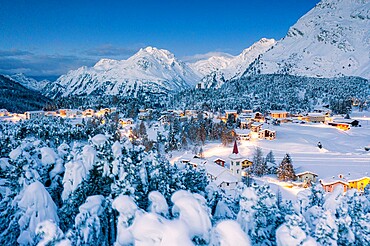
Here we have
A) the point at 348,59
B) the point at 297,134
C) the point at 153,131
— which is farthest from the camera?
the point at 348,59

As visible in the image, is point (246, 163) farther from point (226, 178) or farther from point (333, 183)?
point (333, 183)

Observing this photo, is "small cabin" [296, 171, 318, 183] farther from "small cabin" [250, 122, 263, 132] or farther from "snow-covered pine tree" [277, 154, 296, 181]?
"small cabin" [250, 122, 263, 132]

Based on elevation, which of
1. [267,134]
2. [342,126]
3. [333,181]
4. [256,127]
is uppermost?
[342,126]

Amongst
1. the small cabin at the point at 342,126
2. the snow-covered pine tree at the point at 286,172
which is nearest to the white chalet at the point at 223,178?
the snow-covered pine tree at the point at 286,172

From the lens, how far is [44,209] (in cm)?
806

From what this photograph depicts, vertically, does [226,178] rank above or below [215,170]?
below

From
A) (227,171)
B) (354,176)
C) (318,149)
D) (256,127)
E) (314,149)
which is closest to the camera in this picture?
(354,176)

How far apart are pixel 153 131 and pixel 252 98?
224 ft

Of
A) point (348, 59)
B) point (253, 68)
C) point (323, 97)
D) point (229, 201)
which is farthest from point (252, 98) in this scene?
point (229, 201)

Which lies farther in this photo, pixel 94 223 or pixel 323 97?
pixel 323 97

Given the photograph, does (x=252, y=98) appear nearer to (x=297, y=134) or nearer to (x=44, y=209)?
(x=297, y=134)

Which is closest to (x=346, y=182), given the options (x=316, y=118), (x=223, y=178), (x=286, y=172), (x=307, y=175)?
(x=307, y=175)

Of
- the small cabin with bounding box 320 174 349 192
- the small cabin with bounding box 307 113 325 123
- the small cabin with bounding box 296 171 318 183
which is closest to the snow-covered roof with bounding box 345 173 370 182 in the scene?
the small cabin with bounding box 320 174 349 192

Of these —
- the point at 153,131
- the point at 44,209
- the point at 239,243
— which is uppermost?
the point at 239,243
